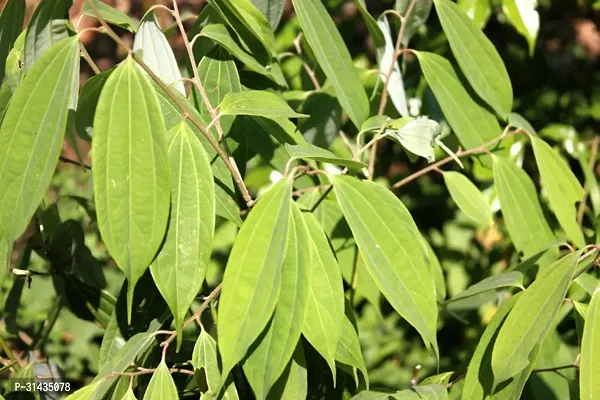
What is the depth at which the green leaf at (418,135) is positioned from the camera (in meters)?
0.77

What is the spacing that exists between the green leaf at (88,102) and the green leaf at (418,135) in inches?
12.5

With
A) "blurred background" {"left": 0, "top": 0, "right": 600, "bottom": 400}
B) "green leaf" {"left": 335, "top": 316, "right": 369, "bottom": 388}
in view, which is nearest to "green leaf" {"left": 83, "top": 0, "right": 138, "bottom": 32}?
"green leaf" {"left": 335, "top": 316, "right": 369, "bottom": 388}

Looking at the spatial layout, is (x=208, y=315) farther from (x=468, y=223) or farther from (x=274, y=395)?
(x=468, y=223)

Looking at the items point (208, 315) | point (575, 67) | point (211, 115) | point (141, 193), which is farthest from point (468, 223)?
point (141, 193)

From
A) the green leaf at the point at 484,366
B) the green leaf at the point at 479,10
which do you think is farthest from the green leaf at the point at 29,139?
the green leaf at the point at 479,10

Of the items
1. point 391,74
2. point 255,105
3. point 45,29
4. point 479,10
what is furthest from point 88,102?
point 479,10

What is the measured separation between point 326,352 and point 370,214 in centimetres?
14

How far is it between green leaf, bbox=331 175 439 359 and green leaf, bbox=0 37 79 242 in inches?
11.2

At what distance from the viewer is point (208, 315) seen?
1008mm

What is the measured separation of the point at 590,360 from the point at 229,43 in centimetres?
53

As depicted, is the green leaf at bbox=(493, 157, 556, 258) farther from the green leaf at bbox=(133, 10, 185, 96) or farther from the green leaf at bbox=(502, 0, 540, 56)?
the green leaf at bbox=(133, 10, 185, 96)

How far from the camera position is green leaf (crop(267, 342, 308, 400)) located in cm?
75

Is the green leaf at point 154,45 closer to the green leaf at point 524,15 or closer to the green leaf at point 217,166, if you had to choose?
the green leaf at point 217,166

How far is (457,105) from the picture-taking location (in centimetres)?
105
